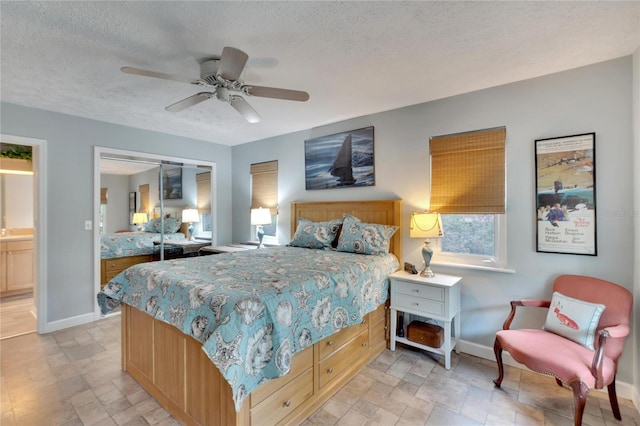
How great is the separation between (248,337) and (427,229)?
1960 mm

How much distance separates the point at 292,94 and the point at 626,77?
252 centimetres

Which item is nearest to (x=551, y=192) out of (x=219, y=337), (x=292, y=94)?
(x=292, y=94)

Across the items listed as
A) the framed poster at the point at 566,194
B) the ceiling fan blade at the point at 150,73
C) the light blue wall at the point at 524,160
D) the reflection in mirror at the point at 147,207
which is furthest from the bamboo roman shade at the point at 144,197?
the framed poster at the point at 566,194

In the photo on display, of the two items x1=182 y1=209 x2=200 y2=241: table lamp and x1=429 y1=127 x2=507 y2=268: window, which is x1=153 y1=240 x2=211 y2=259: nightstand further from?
x1=429 y1=127 x2=507 y2=268: window

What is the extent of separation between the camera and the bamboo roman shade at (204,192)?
4.80m

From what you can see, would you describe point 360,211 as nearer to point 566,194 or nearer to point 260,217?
point 260,217

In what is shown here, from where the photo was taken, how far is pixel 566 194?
2352mm

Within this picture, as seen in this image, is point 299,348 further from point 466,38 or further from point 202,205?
point 202,205

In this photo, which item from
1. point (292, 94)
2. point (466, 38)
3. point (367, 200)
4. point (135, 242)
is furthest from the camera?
point (135, 242)

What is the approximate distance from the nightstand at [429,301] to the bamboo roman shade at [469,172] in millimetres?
726

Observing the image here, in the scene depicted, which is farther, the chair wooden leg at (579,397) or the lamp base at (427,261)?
the lamp base at (427,261)

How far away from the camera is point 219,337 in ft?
4.67

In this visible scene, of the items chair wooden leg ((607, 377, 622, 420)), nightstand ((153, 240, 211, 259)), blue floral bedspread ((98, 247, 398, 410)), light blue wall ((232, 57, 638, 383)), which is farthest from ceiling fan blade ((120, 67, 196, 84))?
chair wooden leg ((607, 377, 622, 420))

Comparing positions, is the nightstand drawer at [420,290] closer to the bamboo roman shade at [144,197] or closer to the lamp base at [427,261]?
the lamp base at [427,261]
